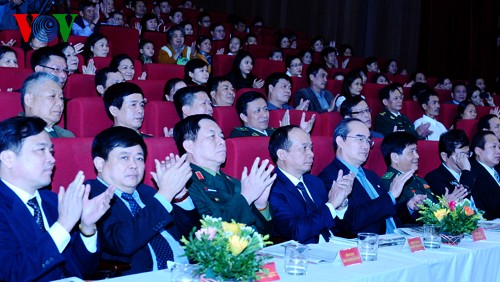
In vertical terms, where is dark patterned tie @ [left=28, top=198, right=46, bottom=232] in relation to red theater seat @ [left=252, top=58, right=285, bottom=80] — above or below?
below

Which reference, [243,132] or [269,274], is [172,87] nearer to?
[243,132]

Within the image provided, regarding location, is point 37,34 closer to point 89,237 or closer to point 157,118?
point 157,118

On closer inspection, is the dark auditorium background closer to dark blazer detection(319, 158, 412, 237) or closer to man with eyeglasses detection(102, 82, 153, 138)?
dark blazer detection(319, 158, 412, 237)

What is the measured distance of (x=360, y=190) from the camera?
3199 mm

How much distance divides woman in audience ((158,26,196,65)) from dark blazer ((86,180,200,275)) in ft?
12.2

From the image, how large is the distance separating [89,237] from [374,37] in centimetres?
766

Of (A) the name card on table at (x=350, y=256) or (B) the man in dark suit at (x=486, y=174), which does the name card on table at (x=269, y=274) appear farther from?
(B) the man in dark suit at (x=486, y=174)

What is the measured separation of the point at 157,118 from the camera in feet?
12.5

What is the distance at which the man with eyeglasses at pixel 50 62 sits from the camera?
382cm

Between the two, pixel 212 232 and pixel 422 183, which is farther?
pixel 422 183

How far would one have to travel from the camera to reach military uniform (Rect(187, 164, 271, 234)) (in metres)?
2.43

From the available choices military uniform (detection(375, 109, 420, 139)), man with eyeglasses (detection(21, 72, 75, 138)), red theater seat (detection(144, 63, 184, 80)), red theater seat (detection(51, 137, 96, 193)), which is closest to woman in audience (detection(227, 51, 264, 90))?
red theater seat (detection(144, 63, 184, 80))

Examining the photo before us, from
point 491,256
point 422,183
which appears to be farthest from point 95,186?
point 422,183

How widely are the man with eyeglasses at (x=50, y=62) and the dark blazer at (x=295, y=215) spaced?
59.7 inches
